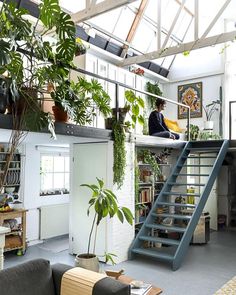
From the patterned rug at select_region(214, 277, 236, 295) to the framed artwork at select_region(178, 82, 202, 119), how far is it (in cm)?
597

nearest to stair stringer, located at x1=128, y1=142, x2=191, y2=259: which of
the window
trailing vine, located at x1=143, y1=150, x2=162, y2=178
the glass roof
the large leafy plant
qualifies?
trailing vine, located at x1=143, y1=150, x2=162, y2=178

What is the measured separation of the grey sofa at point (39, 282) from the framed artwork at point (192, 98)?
7536 mm

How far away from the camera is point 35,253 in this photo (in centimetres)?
552

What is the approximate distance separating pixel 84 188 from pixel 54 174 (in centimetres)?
174

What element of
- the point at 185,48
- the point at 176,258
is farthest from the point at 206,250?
the point at 185,48

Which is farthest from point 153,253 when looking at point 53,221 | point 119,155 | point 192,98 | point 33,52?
point 192,98

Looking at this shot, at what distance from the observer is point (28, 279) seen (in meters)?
2.59

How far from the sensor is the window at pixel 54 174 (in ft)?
21.7

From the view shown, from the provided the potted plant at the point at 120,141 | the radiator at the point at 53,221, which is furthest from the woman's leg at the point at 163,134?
the radiator at the point at 53,221

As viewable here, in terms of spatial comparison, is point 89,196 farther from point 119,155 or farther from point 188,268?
point 188,268

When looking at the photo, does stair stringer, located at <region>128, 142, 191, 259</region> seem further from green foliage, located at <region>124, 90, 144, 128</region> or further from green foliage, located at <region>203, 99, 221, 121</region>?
green foliage, located at <region>203, 99, 221, 121</region>

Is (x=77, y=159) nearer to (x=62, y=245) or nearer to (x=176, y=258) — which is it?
(x=62, y=245)

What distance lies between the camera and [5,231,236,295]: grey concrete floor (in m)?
4.08

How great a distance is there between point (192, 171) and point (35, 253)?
15.0ft
